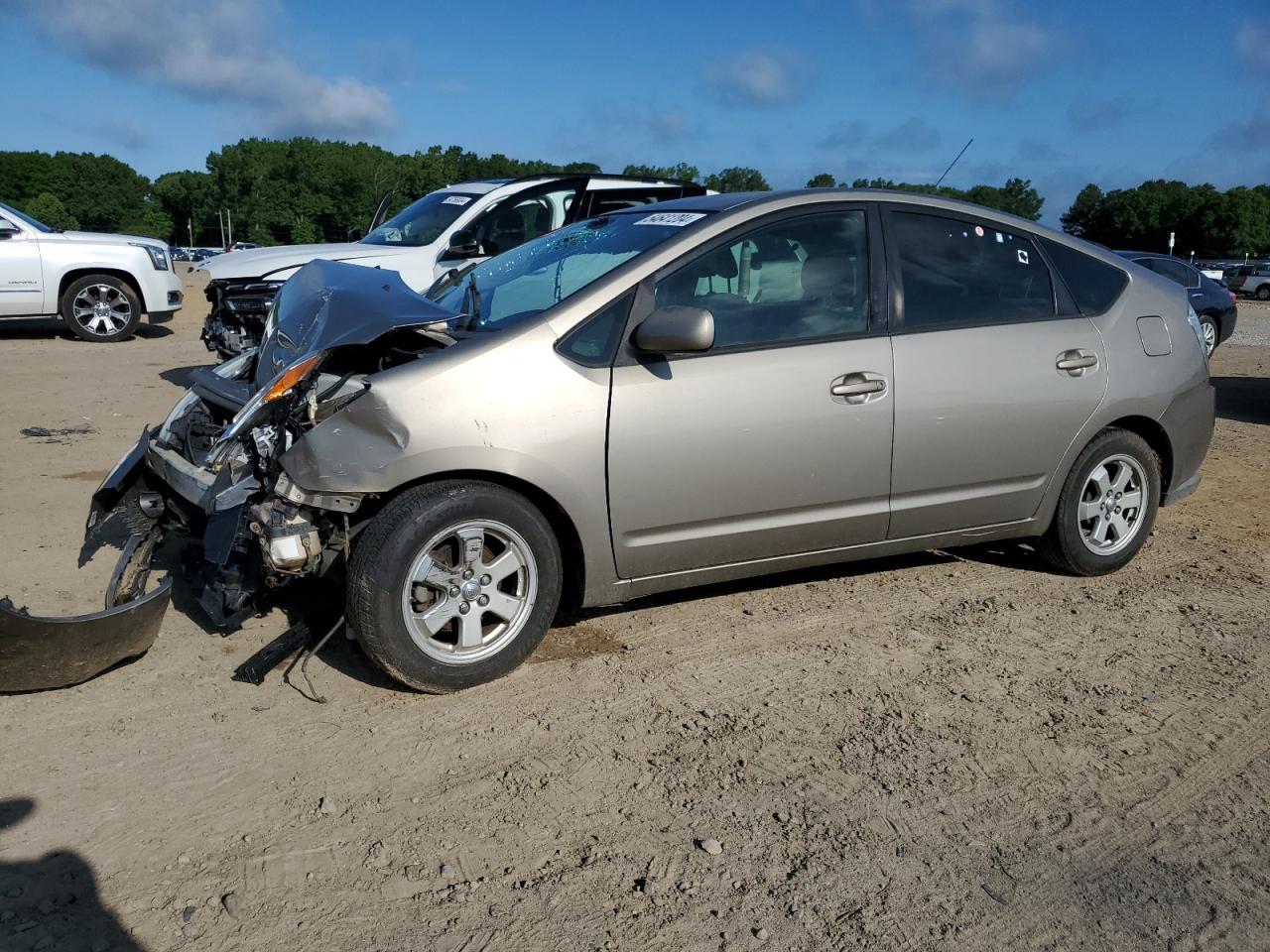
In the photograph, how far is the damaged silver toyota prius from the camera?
12.9ft

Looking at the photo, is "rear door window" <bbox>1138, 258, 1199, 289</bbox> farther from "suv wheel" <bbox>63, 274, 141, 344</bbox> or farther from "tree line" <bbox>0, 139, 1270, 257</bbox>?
"tree line" <bbox>0, 139, 1270, 257</bbox>

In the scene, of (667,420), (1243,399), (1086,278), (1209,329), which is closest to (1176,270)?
(1209,329)

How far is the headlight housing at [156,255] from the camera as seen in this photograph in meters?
14.3

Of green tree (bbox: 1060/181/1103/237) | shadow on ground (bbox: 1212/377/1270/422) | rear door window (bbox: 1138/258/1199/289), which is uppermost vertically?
green tree (bbox: 1060/181/1103/237)

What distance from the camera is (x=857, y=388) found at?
4.53 meters

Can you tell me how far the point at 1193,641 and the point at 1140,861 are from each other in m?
1.89

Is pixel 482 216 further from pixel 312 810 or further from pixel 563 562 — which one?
pixel 312 810

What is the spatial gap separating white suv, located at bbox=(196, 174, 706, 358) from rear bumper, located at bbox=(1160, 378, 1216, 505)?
5.86 meters

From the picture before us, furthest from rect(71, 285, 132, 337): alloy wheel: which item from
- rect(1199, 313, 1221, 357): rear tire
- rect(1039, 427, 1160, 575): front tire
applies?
rect(1199, 313, 1221, 357): rear tire

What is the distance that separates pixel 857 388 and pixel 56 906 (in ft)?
10.8

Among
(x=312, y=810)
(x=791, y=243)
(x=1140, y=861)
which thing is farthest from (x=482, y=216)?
(x=1140, y=861)

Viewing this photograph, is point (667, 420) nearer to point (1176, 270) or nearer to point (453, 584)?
point (453, 584)

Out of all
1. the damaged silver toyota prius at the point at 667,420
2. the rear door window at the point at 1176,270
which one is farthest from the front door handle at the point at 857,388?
the rear door window at the point at 1176,270

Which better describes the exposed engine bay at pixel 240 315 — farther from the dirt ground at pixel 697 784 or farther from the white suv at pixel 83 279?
the white suv at pixel 83 279
